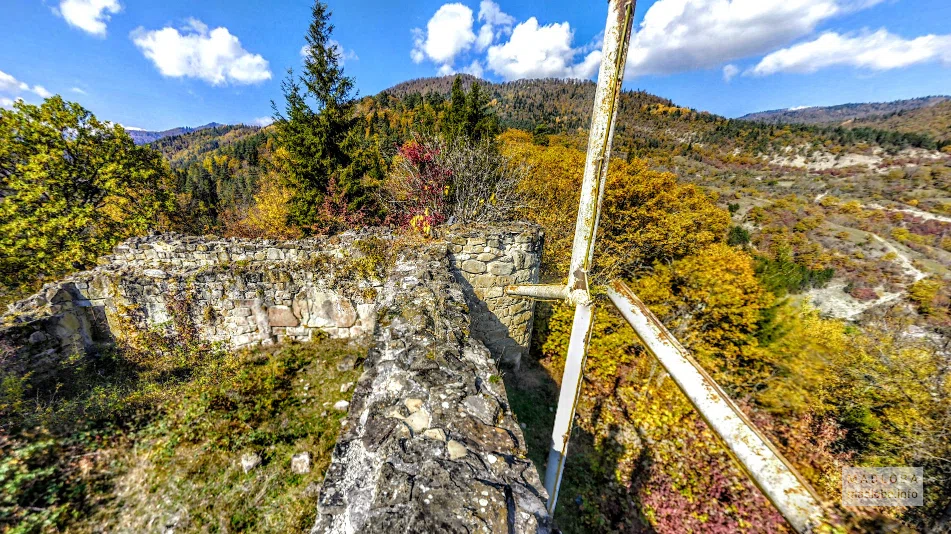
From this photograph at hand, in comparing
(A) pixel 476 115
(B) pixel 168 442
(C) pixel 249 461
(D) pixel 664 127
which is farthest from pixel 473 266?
(D) pixel 664 127

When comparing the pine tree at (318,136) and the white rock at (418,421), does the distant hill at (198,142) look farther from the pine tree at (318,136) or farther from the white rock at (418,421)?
the white rock at (418,421)

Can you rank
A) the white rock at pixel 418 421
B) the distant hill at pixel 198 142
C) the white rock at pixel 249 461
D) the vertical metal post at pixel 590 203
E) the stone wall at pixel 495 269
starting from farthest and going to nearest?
the distant hill at pixel 198 142 → the stone wall at pixel 495 269 → the white rock at pixel 249 461 → the vertical metal post at pixel 590 203 → the white rock at pixel 418 421

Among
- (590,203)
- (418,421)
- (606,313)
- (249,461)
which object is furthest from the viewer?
(606,313)

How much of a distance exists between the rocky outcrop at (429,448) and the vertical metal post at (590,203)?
1.06 metres

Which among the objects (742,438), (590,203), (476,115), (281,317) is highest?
(476,115)

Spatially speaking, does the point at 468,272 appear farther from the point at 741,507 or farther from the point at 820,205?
the point at 820,205

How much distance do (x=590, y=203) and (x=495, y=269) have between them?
3.13 m

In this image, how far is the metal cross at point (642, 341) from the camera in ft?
5.30

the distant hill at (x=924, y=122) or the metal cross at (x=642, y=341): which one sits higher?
the distant hill at (x=924, y=122)

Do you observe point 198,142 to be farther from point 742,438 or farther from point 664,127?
point 742,438

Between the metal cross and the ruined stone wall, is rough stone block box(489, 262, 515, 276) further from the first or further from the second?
the metal cross

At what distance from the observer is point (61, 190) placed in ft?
31.3

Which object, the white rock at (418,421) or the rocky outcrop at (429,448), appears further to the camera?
the white rock at (418,421)

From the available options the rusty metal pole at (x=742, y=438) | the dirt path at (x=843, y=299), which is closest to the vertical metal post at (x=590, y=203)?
the rusty metal pole at (x=742, y=438)
